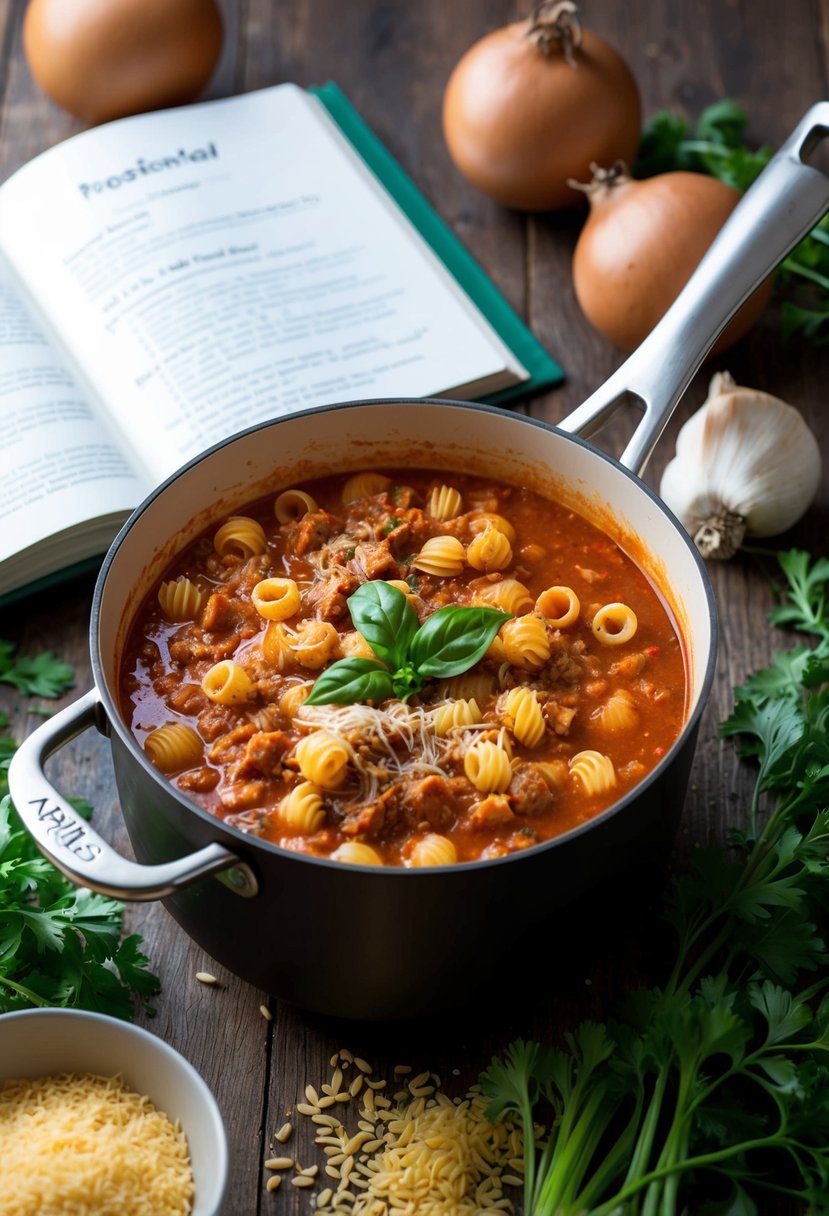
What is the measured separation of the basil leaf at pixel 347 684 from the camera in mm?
2768

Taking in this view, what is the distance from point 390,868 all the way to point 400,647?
0.62 m

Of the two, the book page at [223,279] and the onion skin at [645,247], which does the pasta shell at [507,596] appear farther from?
the onion skin at [645,247]

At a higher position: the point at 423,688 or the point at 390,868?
the point at 390,868

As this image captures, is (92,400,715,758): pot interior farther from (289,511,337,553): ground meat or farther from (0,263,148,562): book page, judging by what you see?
(0,263,148,562): book page

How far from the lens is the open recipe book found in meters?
3.75

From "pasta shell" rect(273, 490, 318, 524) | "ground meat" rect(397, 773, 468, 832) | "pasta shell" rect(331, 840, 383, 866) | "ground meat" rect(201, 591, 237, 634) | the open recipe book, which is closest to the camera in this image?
"pasta shell" rect(331, 840, 383, 866)

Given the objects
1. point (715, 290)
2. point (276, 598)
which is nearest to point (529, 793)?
point (276, 598)

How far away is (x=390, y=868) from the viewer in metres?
2.33

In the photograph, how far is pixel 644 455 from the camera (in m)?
3.14

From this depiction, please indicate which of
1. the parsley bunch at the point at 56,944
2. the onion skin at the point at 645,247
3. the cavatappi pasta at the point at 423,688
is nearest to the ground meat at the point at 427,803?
the cavatappi pasta at the point at 423,688

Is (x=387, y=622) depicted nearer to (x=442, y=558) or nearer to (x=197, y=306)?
(x=442, y=558)

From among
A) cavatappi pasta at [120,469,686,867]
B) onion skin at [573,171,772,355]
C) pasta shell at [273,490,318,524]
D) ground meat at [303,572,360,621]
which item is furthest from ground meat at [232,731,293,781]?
onion skin at [573,171,772,355]

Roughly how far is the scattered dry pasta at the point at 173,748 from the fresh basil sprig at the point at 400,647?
288mm

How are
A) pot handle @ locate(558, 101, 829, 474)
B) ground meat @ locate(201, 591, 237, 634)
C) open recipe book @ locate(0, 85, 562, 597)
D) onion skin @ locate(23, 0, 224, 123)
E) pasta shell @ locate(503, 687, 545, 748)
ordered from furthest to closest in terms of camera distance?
onion skin @ locate(23, 0, 224, 123) < open recipe book @ locate(0, 85, 562, 597) < pot handle @ locate(558, 101, 829, 474) < ground meat @ locate(201, 591, 237, 634) < pasta shell @ locate(503, 687, 545, 748)
